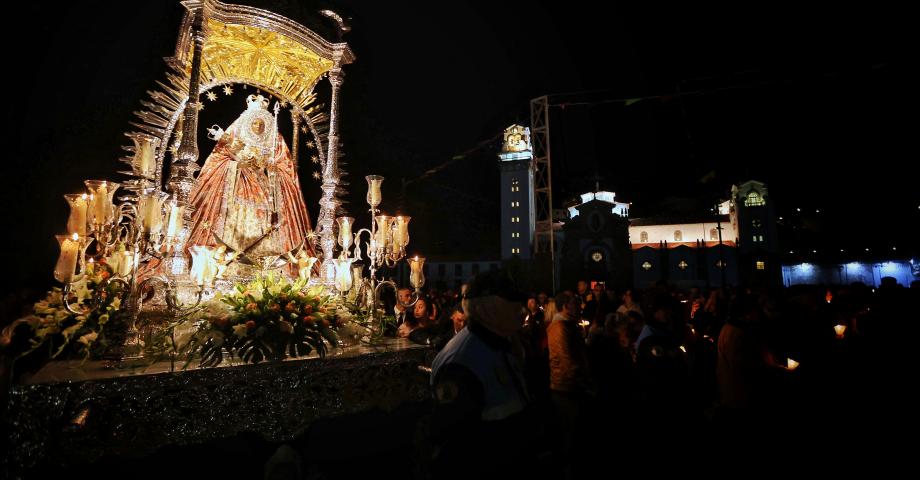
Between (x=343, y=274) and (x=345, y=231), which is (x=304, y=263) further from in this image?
(x=345, y=231)

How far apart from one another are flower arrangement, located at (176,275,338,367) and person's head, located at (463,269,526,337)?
2.12 m

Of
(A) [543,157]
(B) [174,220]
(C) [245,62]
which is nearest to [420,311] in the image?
(B) [174,220]

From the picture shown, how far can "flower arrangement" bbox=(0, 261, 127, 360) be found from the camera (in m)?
3.58

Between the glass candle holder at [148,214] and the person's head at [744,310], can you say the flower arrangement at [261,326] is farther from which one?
the person's head at [744,310]

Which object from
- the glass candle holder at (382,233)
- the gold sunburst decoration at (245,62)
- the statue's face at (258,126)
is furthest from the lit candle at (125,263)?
the statue's face at (258,126)

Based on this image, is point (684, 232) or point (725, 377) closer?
point (725, 377)

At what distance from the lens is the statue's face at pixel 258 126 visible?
684 cm

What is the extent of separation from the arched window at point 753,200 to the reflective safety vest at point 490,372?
187ft

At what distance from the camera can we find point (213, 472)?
140 inches

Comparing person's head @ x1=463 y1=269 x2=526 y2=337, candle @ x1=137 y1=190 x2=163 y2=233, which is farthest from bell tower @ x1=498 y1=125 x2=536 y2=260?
person's head @ x1=463 y1=269 x2=526 y2=337

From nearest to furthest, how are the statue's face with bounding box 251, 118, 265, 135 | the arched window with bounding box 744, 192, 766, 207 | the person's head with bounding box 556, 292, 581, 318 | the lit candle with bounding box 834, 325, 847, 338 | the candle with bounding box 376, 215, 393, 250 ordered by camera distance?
the person's head with bounding box 556, 292, 581, 318
the candle with bounding box 376, 215, 393, 250
the lit candle with bounding box 834, 325, 847, 338
the statue's face with bounding box 251, 118, 265, 135
the arched window with bounding box 744, 192, 766, 207

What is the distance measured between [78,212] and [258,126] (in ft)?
11.9

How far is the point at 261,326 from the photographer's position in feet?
12.3

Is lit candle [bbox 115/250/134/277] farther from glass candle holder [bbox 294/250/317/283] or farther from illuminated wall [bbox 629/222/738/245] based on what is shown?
illuminated wall [bbox 629/222/738/245]
